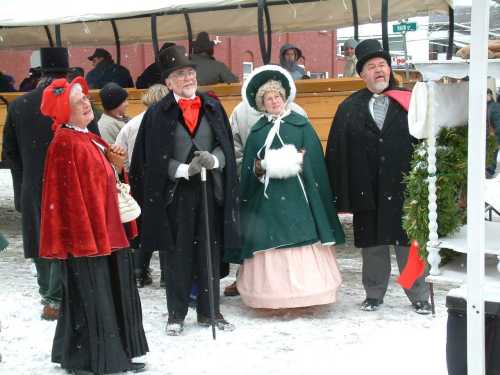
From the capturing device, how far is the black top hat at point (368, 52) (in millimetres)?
6133

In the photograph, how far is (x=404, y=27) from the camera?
12.0 m

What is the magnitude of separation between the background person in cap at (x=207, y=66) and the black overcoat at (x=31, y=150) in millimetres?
2823

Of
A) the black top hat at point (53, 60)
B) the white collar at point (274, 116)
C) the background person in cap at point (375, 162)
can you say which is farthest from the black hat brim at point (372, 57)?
the black top hat at point (53, 60)

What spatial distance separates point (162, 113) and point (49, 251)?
1.53 m

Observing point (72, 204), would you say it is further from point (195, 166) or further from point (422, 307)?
point (422, 307)

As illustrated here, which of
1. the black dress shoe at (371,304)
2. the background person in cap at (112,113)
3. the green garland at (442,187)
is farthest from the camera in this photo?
the background person in cap at (112,113)

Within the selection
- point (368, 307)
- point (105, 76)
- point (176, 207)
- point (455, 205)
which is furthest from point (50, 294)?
point (105, 76)

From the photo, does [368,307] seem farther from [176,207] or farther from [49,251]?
[49,251]

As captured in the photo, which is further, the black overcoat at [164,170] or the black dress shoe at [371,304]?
the black dress shoe at [371,304]

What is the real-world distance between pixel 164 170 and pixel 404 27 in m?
7.25

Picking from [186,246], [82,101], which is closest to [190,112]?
[186,246]

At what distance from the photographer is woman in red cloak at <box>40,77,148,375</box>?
15.3 ft

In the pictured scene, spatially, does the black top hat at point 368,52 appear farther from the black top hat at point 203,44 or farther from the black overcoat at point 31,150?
the black top hat at point 203,44

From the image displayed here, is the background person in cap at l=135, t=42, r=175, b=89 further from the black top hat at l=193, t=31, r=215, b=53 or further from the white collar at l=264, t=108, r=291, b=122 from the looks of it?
the white collar at l=264, t=108, r=291, b=122
